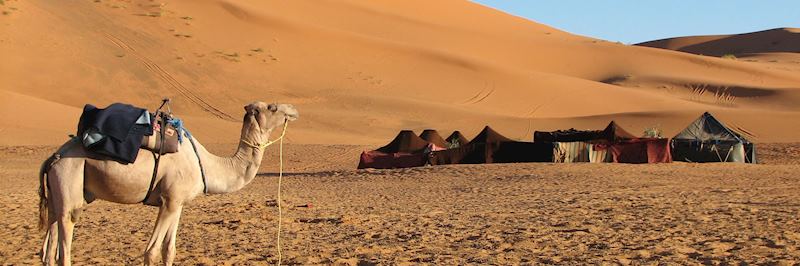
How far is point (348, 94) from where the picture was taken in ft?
141

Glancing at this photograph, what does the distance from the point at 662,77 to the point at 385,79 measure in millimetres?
21620

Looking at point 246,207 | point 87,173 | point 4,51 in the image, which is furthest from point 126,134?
point 4,51

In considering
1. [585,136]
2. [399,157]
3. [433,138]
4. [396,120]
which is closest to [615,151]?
[585,136]

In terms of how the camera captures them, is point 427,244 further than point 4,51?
No

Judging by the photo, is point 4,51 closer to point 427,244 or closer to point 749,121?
point 749,121

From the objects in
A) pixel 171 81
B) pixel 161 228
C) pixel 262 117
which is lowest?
pixel 161 228

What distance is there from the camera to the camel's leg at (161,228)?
7070mm

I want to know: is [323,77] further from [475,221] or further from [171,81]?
[475,221]

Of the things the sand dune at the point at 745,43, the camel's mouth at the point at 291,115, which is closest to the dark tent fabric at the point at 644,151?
the camel's mouth at the point at 291,115

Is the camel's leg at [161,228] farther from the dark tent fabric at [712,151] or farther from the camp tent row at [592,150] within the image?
the dark tent fabric at [712,151]

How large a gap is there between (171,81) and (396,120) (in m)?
9.98

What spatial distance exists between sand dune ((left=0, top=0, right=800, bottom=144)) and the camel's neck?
77.3ft

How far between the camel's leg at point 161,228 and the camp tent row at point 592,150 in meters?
16.6

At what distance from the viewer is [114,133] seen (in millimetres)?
6867
